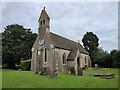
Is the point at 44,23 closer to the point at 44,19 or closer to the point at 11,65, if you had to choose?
the point at 44,19

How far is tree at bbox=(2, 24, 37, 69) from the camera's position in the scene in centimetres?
4626

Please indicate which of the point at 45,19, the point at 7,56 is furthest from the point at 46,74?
the point at 7,56

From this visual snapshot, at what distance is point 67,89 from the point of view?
13.5 metres

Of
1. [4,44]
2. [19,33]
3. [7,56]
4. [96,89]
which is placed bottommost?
[96,89]

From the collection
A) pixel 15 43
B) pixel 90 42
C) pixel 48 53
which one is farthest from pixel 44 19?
pixel 90 42

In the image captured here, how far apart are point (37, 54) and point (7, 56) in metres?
12.2

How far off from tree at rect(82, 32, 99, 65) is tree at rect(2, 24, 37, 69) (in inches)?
858

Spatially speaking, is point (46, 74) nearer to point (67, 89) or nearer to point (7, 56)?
point (67, 89)

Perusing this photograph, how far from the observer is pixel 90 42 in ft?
218

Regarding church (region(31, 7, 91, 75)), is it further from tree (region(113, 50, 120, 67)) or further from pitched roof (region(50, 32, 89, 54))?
tree (region(113, 50, 120, 67))

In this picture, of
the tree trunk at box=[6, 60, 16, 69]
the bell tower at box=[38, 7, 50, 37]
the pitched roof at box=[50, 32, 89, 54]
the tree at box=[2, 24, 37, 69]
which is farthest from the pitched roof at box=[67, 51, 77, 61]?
the tree trunk at box=[6, 60, 16, 69]

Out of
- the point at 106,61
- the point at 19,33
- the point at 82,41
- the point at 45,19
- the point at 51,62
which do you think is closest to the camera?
the point at 51,62

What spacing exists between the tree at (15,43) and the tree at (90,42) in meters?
21.8

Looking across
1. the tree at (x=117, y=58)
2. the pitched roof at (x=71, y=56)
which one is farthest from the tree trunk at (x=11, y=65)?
the tree at (x=117, y=58)
